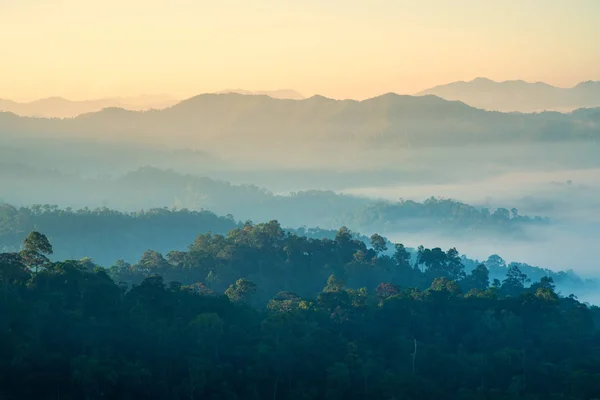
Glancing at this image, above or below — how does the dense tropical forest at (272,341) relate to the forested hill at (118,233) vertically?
below

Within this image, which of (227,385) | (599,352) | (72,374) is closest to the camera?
(72,374)

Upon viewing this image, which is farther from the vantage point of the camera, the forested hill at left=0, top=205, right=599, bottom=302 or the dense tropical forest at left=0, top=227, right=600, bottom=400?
the forested hill at left=0, top=205, right=599, bottom=302

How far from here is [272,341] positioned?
177 ft

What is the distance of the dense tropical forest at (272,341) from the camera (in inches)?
1826

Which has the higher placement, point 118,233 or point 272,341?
point 118,233

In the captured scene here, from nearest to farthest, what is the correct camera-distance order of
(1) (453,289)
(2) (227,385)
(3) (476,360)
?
(2) (227,385) → (3) (476,360) → (1) (453,289)

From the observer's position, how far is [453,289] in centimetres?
6800

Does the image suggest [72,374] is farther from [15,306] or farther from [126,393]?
[15,306]

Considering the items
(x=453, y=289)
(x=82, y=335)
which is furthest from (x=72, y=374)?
(x=453, y=289)

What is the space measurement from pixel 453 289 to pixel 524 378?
14485 millimetres

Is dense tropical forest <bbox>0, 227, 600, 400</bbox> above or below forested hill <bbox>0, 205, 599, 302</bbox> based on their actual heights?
below

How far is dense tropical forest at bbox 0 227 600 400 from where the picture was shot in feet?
152

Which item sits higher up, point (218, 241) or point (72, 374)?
point (218, 241)

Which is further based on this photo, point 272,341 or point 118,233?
point 118,233
